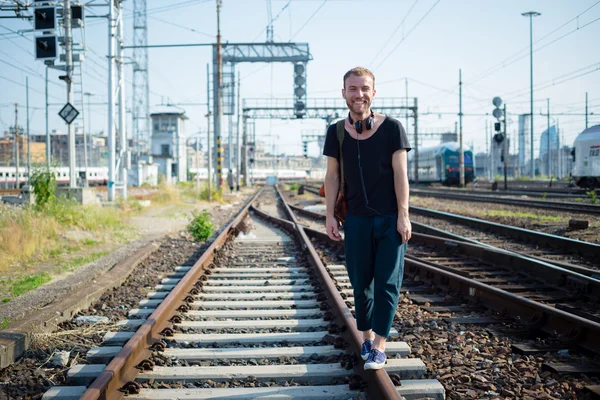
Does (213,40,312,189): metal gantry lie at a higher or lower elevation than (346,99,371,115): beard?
higher

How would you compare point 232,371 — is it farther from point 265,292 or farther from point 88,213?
point 88,213

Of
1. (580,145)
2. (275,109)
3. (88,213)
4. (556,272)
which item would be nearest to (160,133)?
(275,109)

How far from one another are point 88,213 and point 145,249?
4996 millimetres

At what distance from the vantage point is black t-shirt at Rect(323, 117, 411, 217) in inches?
146

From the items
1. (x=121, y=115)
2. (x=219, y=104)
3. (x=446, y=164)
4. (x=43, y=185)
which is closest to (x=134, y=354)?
(x=43, y=185)

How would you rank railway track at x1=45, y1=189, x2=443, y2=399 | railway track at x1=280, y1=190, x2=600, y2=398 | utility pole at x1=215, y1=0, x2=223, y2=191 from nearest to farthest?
railway track at x1=45, y1=189, x2=443, y2=399 < railway track at x1=280, y1=190, x2=600, y2=398 < utility pole at x1=215, y1=0, x2=223, y2=191

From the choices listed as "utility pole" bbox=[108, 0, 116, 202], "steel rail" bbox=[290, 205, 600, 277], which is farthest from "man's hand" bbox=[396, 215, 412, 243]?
"utility pole" bbox=[108, 0, 116, 202]

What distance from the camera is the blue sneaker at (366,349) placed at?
390 cm

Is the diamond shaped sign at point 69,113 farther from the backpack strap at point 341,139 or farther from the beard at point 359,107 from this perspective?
the beard at point 359,107

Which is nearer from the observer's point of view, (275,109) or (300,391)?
(300,391)

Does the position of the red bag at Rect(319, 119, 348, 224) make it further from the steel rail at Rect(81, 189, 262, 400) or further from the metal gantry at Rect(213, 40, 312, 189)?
the metal gantry at Rect(213, 40, 312, 189)

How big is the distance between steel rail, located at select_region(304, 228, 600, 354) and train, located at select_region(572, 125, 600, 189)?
22.6 meters

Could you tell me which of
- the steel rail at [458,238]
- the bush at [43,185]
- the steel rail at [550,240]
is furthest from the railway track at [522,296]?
the bush at [43,185]

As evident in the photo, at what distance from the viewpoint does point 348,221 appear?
12.8 ft
